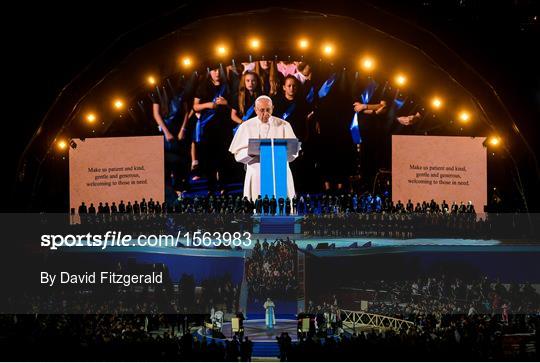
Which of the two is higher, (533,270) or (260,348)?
(533,270)

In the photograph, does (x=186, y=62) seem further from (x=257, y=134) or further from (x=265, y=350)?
(x=265, y=350)

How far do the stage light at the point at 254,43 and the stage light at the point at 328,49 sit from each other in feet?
5.80

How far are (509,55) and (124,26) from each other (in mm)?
8082

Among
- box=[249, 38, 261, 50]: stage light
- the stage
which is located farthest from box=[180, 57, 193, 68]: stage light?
the stage

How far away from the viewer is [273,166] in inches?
758

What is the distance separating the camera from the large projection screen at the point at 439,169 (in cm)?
2053

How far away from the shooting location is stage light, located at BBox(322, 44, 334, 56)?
20.4 metres

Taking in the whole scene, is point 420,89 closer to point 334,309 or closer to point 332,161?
point 332,161

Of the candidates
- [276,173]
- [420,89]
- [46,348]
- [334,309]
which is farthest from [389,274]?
[46,348]

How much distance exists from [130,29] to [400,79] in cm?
809

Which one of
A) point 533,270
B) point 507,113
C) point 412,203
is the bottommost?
point 533,270

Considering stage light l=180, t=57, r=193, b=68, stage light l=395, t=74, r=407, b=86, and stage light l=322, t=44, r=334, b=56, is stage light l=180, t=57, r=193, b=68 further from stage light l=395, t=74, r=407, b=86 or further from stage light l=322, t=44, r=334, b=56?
stage light l=395, t=74, r=407, b=86

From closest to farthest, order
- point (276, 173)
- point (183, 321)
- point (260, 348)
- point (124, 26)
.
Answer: point (260, 348) < point (183, 321) < point (124, 26) < point (276, 173)

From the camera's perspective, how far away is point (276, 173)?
19312 mm
